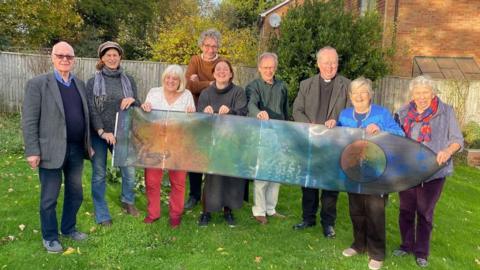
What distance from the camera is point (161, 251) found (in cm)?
464

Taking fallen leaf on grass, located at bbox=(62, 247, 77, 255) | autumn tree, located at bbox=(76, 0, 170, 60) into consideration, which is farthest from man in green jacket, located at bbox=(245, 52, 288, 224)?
autumn tree, located at bbox=(76, 0, 170, 60)

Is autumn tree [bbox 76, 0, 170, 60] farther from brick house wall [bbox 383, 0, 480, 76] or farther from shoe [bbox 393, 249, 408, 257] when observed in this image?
shoe [bbox 393, 249, 408, 257]

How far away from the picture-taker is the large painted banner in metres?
4.32

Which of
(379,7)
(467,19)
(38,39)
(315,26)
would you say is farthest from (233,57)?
(38,39)

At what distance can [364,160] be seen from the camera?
4414 mm

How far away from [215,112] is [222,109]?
207 mm

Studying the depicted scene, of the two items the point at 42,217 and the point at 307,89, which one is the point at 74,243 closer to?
the point at 42,217

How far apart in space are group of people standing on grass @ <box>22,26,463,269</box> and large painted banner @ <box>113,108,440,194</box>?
0.12 metres

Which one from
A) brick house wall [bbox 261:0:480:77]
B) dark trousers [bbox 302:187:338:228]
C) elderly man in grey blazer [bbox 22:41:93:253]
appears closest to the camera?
elderly man in grey blazer [bbox 22:41:93:253]

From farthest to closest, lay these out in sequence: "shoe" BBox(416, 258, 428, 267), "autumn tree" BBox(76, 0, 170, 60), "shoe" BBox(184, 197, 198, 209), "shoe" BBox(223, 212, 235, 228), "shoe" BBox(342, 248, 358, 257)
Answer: "autumn tree" BBox(76, 0, 170, 60)
"shoe" BBox(184, 197, 198, 209)
"shoe" BBox(223, 212, 235, 228)
"shoe" BBox(342, 248, 358, 257)
"shoe" BBox(416, 258, 428, 267)

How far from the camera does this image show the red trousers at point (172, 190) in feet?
16.7

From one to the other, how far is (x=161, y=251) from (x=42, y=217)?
4.22 feet

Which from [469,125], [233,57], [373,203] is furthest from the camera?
[233,57]

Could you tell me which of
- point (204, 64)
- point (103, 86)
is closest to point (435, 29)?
point (204, 64)
